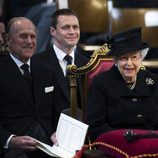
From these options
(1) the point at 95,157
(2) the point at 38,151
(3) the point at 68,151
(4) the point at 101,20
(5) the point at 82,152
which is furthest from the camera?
(4) the point at 101,20

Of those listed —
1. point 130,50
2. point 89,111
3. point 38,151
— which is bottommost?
point 38,151

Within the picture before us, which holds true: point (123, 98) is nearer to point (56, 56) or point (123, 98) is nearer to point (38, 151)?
point (38, 151)

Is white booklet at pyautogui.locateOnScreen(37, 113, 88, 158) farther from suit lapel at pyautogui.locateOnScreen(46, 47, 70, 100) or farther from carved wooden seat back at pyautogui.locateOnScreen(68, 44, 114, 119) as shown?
suit lapel at pyautogui.locateOnScreen(46, 47, 70, 100)

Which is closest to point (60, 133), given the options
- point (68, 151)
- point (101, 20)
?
point (68, 151)

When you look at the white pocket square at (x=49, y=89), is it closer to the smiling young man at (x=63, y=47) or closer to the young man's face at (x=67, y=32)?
the smiling young man at (x=63, y=47)

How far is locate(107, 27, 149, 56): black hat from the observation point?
2320 mm

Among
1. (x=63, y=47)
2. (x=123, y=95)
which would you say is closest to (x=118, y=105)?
(x=123, y=95)

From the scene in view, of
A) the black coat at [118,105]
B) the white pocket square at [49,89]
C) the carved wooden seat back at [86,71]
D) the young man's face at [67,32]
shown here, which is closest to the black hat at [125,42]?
the black coat at [118,105]

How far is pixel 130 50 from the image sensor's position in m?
2.31

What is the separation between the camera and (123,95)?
2.38 meters

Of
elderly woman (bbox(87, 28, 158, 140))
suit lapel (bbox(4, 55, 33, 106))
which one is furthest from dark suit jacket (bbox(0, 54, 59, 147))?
elderly woman (bbox(87, 28, 158, 140))

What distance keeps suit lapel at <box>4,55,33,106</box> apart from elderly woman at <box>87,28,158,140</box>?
371mm

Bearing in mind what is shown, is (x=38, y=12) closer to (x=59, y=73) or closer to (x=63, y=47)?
(x=63, y=47)

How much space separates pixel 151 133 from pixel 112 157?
154 millimetres
